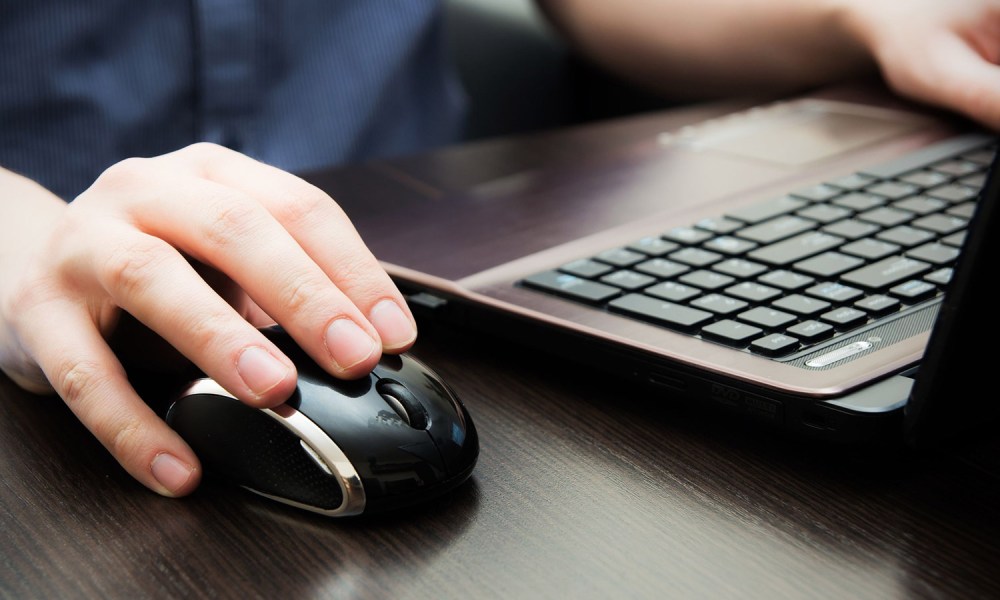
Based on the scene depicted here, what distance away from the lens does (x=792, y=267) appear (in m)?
0.45

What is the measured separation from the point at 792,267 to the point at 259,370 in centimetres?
25

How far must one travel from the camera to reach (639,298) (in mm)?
430

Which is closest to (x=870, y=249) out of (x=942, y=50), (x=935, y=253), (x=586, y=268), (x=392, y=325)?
(x=935, y=253)

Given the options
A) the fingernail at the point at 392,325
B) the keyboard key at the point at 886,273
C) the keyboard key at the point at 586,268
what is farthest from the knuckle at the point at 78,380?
the keyboard key at the point at 886,273

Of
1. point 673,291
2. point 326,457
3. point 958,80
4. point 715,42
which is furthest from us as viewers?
point 715,42

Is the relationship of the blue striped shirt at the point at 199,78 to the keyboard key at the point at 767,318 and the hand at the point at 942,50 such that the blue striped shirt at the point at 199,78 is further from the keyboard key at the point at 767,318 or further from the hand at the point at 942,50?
the keyboard key at the point at 767,318

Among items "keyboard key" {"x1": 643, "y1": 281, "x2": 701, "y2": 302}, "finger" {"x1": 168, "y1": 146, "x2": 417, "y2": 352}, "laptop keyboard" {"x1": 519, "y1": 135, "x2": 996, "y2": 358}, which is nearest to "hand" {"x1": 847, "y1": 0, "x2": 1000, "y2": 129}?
"laptop keyboard" {"x1": 519, "y1": 135, "x2": 996, "y2": 358}

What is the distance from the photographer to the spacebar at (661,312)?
0.40 meters

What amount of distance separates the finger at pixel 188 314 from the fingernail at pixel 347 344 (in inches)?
0.7

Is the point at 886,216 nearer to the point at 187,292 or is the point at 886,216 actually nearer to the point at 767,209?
the point at 767,209

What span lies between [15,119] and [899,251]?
25.2 inches

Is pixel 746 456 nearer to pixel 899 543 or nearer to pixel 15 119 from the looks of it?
pixel 899 543

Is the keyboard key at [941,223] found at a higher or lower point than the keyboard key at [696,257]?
higher

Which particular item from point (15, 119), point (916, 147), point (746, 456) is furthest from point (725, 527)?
point (15, 119)
